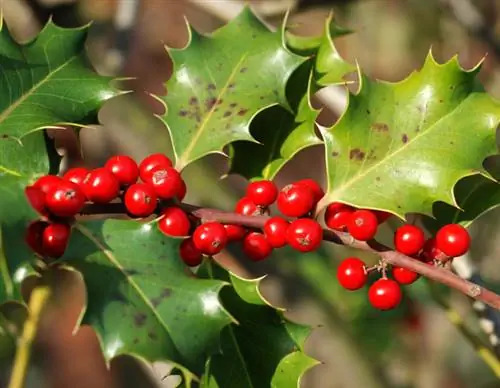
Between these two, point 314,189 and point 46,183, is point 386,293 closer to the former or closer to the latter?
point 314,189

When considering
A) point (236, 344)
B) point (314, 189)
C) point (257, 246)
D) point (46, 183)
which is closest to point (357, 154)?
point (314, 189)

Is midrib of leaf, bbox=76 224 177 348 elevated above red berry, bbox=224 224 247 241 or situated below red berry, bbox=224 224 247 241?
above

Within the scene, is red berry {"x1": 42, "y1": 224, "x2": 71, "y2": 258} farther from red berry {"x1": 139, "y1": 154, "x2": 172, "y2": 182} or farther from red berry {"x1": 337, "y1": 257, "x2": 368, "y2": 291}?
red berry {"x1": 337, "y1": 257, "x2": 368, "y2": 291}

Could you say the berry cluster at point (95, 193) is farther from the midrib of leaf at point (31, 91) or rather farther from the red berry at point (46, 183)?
the midrib of leaf at point (31, 91)

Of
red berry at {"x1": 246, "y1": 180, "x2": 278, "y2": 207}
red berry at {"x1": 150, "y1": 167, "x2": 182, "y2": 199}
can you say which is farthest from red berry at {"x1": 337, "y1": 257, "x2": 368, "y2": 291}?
red berry at {"x1": 150, "y1": 167, "x2": 182, "y2": 199}

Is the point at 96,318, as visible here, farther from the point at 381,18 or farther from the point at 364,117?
the point at 381,18
